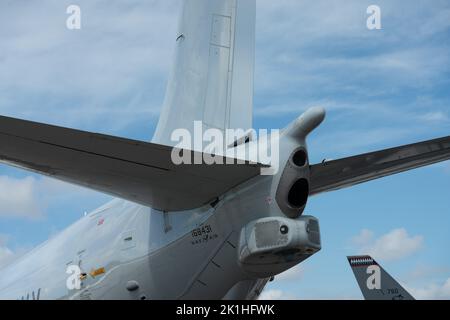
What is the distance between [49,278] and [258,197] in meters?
5.86

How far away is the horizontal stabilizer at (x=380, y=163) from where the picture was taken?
29.7 feet

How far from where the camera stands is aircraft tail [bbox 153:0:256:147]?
12.2 metres

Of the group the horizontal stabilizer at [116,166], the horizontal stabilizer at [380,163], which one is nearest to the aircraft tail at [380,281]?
the horizontal stabilizer at [380,163]

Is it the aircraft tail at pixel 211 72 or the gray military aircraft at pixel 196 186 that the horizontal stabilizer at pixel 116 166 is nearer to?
the gray military aircraft at pixel 196 186

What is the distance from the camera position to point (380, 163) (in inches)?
375

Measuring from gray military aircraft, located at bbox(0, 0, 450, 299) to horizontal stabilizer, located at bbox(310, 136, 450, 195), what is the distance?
2 centimetres

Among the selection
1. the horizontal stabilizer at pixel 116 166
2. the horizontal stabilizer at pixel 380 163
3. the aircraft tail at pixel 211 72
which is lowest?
the horizontal stabilizer at pixel 116 166

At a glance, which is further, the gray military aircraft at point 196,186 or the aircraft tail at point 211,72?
the aircraft tail at point 211,72

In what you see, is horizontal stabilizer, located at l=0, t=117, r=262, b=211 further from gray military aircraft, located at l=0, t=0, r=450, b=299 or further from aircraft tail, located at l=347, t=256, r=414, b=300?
aircraft tail, located at l=347, t=256, r=414, b=300

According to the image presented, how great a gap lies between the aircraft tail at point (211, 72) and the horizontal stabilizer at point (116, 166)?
2.56m

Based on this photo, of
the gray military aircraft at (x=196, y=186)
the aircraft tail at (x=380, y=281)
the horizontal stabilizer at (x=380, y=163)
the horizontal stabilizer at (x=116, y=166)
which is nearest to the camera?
the horizontal stabilizer at (x=116, y=166)
